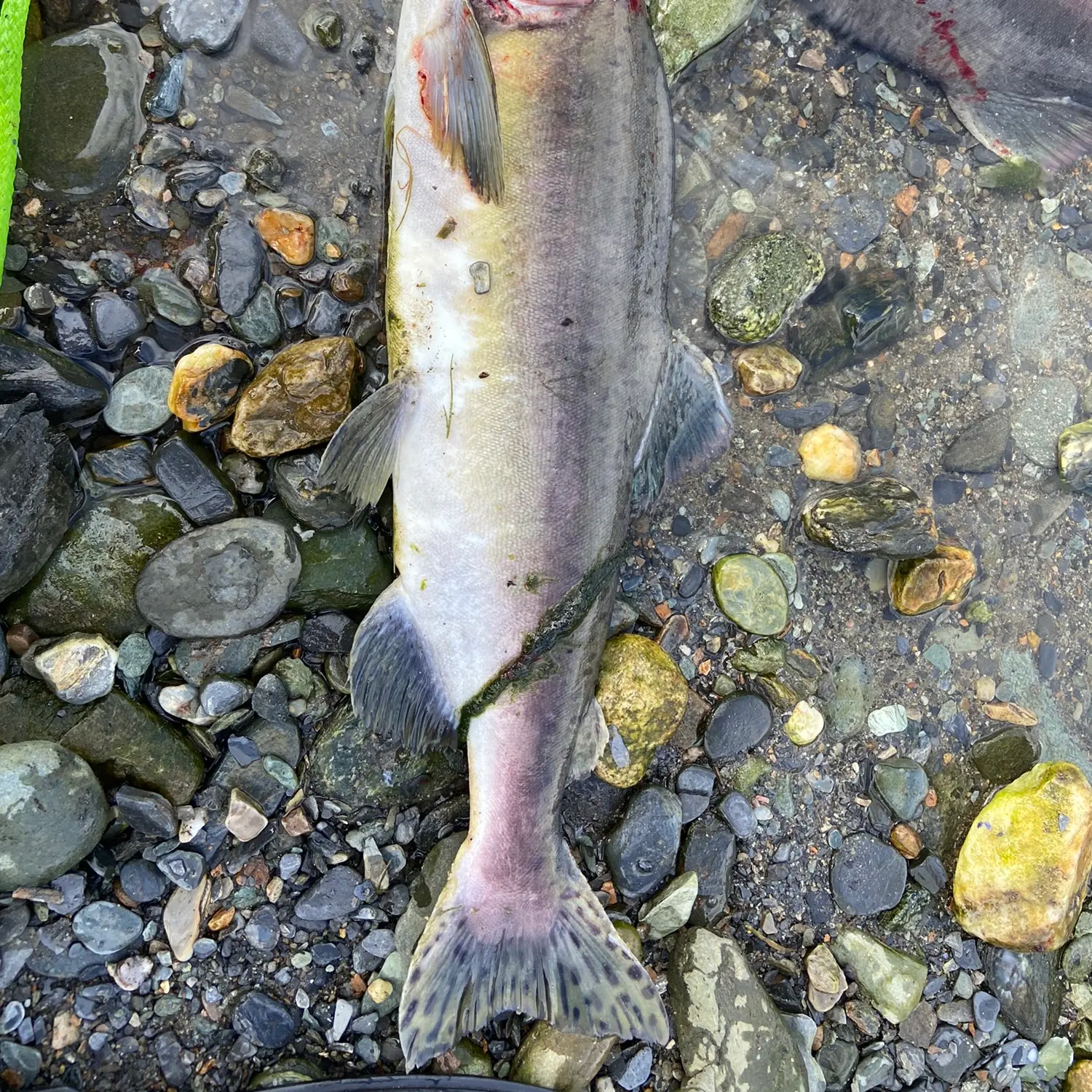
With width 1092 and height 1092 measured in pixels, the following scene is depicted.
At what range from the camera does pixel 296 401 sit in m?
2.90

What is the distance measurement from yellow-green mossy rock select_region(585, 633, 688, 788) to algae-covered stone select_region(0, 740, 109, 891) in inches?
73.1

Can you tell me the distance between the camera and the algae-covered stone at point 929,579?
352 cm

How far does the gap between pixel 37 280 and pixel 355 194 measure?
1196 mm

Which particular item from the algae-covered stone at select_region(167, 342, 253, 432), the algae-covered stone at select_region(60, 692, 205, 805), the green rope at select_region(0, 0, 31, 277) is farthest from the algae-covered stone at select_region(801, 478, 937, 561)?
the green rope at select_region(0, 0, 31, 277)

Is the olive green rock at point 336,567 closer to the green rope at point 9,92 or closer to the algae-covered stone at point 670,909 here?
the green rope at point 9,92

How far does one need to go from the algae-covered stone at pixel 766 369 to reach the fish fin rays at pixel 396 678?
70.9 inches

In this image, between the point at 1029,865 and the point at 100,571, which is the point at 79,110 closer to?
the point at 100,571

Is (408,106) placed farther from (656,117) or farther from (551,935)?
(551,935)

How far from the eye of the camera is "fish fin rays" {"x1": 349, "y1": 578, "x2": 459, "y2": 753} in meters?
2.83

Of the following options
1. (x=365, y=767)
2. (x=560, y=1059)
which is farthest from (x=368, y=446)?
(x=560, y=1059)

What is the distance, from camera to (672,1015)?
3.19 m

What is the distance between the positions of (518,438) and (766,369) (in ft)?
4.73

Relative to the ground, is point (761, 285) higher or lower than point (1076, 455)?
higher

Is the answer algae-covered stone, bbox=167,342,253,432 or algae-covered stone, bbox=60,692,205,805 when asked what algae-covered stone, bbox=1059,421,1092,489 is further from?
algae-covered stone, bbox=60,692,205,805
